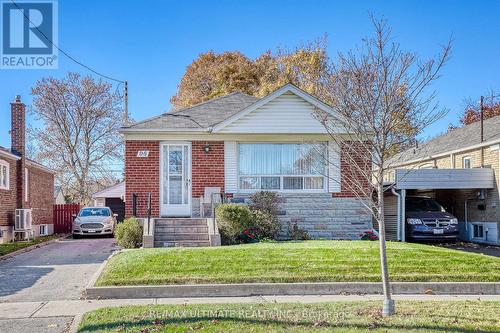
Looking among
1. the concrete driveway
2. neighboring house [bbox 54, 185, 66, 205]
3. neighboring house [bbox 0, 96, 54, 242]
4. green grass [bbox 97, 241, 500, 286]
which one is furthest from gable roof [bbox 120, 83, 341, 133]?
neighboring house [bbox 54, 185, 66, 205]

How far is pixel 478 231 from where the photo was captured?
1934cm

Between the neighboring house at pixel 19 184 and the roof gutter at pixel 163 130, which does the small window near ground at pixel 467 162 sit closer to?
the roof gutter at pixel 163 130

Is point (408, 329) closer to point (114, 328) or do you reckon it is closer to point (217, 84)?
point (114, 328)

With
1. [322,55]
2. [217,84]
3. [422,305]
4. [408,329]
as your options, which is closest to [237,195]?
[422,305]

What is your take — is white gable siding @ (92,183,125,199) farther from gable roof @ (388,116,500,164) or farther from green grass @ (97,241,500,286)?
green grass @ (97,241,500,286)

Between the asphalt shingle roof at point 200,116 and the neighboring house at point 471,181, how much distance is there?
6.29 meters

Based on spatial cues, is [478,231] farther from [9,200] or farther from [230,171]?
[9,200]

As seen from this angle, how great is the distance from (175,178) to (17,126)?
9.83 metres

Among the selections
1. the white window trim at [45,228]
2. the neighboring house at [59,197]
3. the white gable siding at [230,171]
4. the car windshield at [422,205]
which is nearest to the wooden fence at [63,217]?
the white window trim at [45,228]

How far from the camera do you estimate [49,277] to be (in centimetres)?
1070

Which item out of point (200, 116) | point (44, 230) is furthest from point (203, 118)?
point (44, 230)

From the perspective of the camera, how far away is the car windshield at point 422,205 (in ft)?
60.2

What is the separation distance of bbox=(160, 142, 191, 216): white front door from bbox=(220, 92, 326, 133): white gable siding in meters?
1.62

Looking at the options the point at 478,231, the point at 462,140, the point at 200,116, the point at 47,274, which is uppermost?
the point at 200,116
